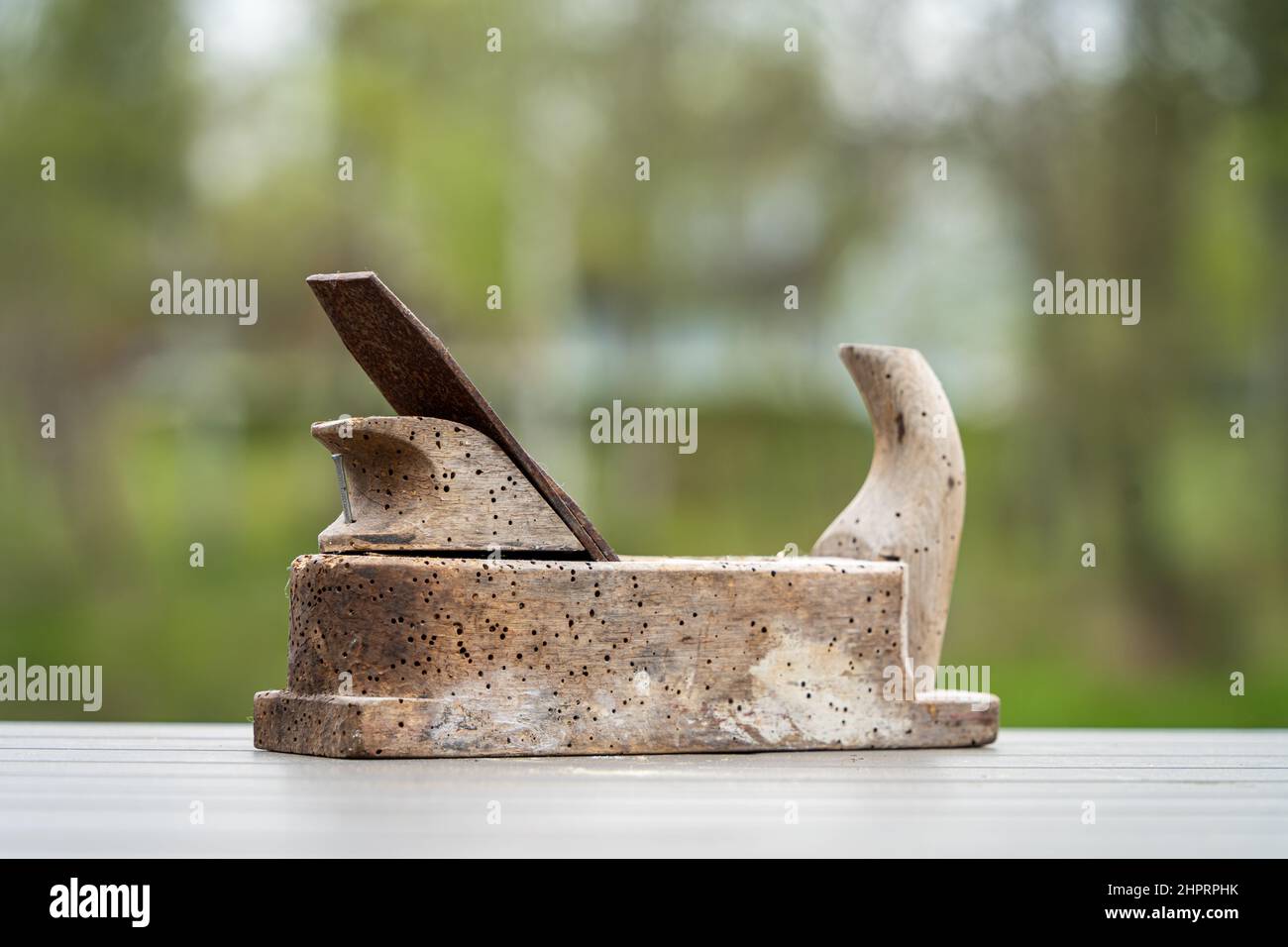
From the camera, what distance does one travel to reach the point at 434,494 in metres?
3.35

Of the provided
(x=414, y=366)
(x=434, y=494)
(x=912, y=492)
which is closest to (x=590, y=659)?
(x=434, y=494)

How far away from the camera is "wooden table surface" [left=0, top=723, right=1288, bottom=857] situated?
2.21m

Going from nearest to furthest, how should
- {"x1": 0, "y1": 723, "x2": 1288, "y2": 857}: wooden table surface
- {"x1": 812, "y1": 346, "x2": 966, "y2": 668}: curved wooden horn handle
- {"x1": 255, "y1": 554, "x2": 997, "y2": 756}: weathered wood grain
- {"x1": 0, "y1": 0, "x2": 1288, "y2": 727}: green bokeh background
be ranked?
1. {"x1": 0, "y1": 723, "x2": 1288, "y2": 857}: wooden table surface
2. {"x1": 255, "y1": 554, "x2": 997, "y2": 756}: weathered wood grain
3. {"x1": 812, "y1": 346, "x2": 966, "y2": 668}: curved wooden horn handle
4. {"x1": 0, "y1": 0, "x2": 1288, "y2": 727}: green bokeh background

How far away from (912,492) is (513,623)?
106 cm

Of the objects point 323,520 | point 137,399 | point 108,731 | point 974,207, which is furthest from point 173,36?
point 108,731

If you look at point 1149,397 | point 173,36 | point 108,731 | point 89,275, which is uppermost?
point 173,36

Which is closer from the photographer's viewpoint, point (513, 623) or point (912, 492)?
point (513, 623)

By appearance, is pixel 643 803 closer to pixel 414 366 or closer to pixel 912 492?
pixel 414 366

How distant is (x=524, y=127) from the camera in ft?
38.5

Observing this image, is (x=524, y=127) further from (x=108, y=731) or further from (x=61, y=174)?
(x=108, y=731)

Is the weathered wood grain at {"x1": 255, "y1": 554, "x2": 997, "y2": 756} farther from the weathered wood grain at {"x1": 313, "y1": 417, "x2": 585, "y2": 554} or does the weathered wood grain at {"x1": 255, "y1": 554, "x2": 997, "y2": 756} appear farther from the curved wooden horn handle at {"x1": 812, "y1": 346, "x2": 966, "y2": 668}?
the curved wooden horn handle at {"x1": 812, "y1": 346, "x2": 966, "y2": 668}

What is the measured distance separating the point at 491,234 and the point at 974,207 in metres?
3.35

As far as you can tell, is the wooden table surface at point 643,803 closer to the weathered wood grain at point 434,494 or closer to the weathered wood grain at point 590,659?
the weathered wood grain at point 590,659

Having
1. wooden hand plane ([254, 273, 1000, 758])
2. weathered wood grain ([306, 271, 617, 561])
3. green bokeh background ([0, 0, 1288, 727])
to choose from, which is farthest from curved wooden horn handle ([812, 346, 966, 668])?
green bokeh background ([0, 0, 1288, 727])
